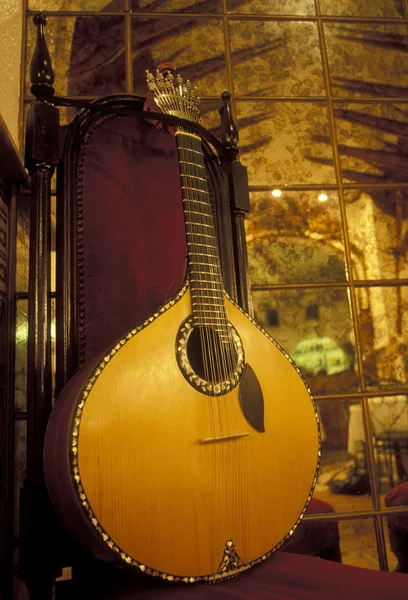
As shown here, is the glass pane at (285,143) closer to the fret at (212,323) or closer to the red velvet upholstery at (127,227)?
the red velvet upholstery at (127,227)

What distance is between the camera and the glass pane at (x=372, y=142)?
177 centimetres

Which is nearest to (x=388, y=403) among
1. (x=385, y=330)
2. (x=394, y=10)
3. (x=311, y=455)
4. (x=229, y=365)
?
(x=385, y=330)

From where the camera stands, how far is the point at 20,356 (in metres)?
1.29

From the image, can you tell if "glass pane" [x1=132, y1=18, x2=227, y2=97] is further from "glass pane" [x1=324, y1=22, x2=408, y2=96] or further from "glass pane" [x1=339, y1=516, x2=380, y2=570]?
"glass pane" [x1=339, y1=516, x2=380, y2=570]

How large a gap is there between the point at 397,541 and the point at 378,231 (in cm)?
101

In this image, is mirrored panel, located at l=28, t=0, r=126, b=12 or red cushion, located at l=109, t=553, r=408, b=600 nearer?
red cushion, located at l=109, t=553, r=408, b=600

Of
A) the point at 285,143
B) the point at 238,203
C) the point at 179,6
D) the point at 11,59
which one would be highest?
the point at 179,6

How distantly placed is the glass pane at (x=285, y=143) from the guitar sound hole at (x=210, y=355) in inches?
35.6

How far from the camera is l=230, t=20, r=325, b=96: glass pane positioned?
5.84ft

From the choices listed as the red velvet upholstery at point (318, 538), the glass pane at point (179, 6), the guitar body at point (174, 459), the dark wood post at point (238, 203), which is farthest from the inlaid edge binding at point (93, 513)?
the glass pane at point (179, 6)

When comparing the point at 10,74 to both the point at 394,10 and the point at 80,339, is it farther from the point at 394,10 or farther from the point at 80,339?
the point at 394,10

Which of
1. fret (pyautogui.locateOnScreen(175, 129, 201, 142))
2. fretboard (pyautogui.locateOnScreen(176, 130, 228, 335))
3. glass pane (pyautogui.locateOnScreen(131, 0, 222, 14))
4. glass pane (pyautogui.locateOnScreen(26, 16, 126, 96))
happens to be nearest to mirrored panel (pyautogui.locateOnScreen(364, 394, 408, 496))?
fretboard (pyautogui.locateOnScreen(176, 130, 228, 335))

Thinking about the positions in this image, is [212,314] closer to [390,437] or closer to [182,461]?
[182,461]

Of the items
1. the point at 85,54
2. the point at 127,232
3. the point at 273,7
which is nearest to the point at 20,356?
the point at 127,232
